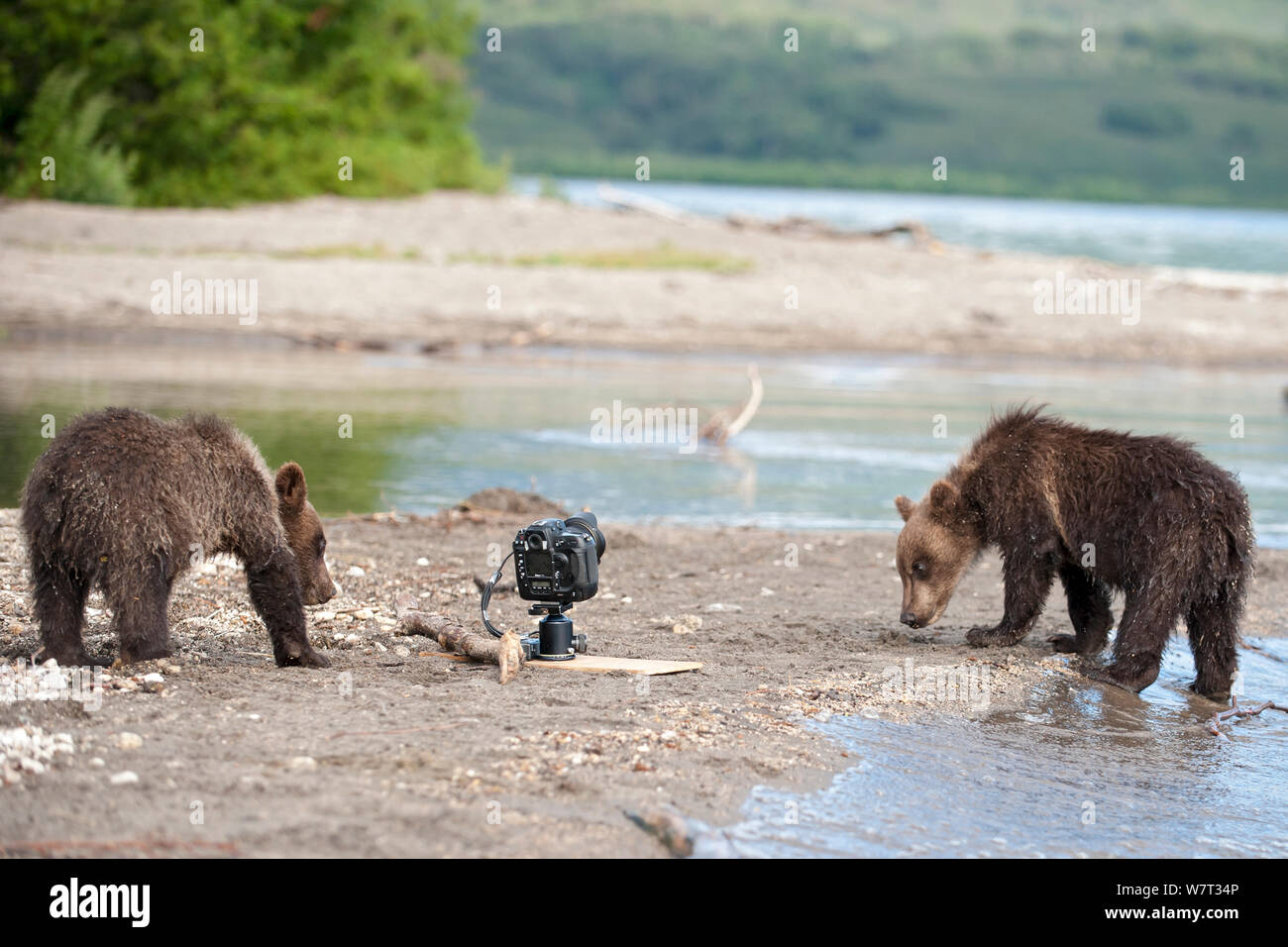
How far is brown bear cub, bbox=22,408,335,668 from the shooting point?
22.2ft

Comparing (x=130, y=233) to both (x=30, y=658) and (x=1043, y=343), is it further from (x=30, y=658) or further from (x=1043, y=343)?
(x=30, y=658)

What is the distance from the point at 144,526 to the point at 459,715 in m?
1.71

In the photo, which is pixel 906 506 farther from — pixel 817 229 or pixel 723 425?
pixel 817 229

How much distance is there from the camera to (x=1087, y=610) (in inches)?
342

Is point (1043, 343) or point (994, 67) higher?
point (994, 67)

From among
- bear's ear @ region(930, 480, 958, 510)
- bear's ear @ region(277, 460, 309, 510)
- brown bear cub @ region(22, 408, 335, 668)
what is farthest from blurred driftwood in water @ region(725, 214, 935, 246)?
brown bear cub @ region(22, 408, 335, 668)

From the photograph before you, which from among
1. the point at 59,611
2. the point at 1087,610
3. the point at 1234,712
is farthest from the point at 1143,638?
the point at 59,611

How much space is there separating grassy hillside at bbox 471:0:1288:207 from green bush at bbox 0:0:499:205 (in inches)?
2826

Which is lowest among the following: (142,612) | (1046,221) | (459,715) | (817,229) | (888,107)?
(459,715)

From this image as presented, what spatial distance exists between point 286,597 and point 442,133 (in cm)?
3603

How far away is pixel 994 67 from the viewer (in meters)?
174

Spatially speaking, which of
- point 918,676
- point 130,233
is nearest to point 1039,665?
point 918,676

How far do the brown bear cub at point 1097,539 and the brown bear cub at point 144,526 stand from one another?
3.56 metres

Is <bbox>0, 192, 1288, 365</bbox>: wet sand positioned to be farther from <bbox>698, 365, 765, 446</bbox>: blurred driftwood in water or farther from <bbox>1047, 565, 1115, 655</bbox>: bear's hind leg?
<bbox>1047, 565, 1115, 655</bbox>: bear's hind leg
